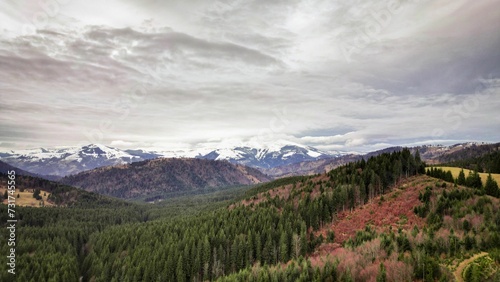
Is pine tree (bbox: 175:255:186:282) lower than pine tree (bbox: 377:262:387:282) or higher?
lower

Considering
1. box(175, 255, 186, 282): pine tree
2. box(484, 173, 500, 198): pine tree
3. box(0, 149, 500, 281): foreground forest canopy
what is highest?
box(484, 173, 500, 198): pine tree

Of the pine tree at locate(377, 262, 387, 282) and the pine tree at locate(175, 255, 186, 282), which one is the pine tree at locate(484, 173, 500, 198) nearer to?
the pine tree at locate(377, 262, 387, 282)

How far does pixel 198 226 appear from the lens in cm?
17388

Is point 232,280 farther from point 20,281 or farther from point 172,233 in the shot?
point 20,281

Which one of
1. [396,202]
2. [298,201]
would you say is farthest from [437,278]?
[298,201]

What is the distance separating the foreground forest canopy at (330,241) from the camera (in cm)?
8219

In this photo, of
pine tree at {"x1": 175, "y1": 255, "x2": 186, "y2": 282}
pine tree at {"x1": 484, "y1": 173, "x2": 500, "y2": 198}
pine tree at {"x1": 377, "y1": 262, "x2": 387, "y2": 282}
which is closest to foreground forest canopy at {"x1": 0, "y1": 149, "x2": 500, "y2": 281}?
pine tree at {"x1": 377, "y1": 262, "x2": 387, "y2": 282}

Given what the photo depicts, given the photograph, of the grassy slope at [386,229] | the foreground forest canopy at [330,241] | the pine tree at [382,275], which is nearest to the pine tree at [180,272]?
the foreground forest canopy at [330,241]

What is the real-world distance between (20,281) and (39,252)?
36.5 metres

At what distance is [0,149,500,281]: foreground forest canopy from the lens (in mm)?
82188

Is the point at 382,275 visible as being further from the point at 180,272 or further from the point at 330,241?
the point at 180,272

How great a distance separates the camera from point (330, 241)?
431 ft

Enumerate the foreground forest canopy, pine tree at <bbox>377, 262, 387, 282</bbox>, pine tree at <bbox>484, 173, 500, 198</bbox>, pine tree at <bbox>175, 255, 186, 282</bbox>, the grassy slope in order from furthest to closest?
pine tree at <bbox>175, 255, 186, 282</bbox> → pine tree at <bbox>484, 173, 500, 198</bbox> → the foreground forest canopy → the grassy slope → pine tree at <bbox>377, 262, 387, 282</bbox>

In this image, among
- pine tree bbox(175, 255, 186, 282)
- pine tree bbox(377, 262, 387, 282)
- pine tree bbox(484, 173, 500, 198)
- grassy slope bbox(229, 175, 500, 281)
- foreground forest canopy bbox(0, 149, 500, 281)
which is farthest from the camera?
pine tree bbox(175, 255, 186, 282)
